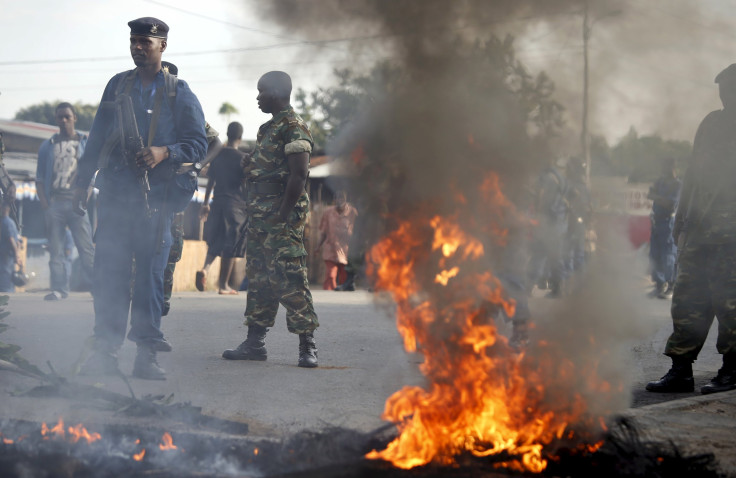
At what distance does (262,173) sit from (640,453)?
316 centimetres

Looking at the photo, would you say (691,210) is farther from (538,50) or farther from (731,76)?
(538,50)

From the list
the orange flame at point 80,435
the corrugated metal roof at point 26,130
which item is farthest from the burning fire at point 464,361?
the corrugated metal roof at point 26,130

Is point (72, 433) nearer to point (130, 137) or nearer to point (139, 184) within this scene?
point (139, 184)

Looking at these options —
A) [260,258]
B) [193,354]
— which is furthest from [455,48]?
[193,354]

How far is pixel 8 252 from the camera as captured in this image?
11.7m

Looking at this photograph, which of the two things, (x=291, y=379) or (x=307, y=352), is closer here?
(x=291, y=379)

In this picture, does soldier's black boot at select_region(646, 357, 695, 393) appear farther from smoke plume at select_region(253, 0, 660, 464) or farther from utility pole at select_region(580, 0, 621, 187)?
utility pole at select_region(580, 0, 621, 187)

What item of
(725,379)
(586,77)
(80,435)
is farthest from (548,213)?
(80,435)

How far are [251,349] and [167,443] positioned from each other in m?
2.42

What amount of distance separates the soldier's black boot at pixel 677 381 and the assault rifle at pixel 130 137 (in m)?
3.40

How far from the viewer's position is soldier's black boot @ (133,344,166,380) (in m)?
4.90

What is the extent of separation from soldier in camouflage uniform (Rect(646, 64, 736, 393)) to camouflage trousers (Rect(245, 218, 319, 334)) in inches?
90.3

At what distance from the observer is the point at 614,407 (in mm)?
3969

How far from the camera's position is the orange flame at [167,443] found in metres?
3.41
